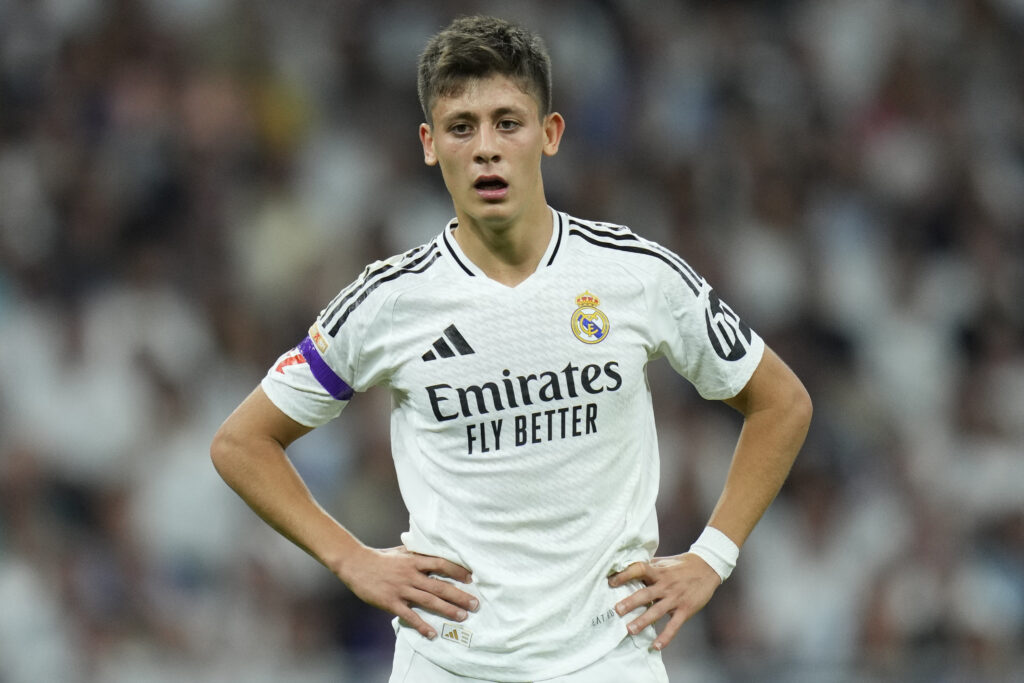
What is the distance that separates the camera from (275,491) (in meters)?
3.91

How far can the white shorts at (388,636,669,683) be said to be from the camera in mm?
3598

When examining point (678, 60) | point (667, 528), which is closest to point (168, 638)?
point (667, 528)

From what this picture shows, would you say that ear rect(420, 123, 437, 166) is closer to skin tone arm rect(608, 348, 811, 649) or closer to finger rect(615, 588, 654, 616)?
skin tone arm rect(608, 348, 811, 649)

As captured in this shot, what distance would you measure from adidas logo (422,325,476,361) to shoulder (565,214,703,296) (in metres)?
0.38

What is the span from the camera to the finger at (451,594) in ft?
11.9

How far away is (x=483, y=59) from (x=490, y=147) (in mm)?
234

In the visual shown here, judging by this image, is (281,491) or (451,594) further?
(281,491)

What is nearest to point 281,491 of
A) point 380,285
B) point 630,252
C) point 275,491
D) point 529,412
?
point 275,491

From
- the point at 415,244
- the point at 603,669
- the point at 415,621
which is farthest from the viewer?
the point at 415,244

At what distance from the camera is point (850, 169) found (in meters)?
9.54

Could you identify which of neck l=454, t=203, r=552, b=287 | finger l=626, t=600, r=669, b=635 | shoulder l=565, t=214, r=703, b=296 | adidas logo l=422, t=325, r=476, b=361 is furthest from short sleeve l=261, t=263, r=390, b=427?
finger l=626, t=600, r=669, b=635

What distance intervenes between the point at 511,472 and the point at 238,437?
774mm

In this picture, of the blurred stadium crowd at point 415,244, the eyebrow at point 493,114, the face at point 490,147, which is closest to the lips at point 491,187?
the face at point 490,147

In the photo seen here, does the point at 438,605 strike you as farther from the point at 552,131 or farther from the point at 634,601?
the point at 552,131
